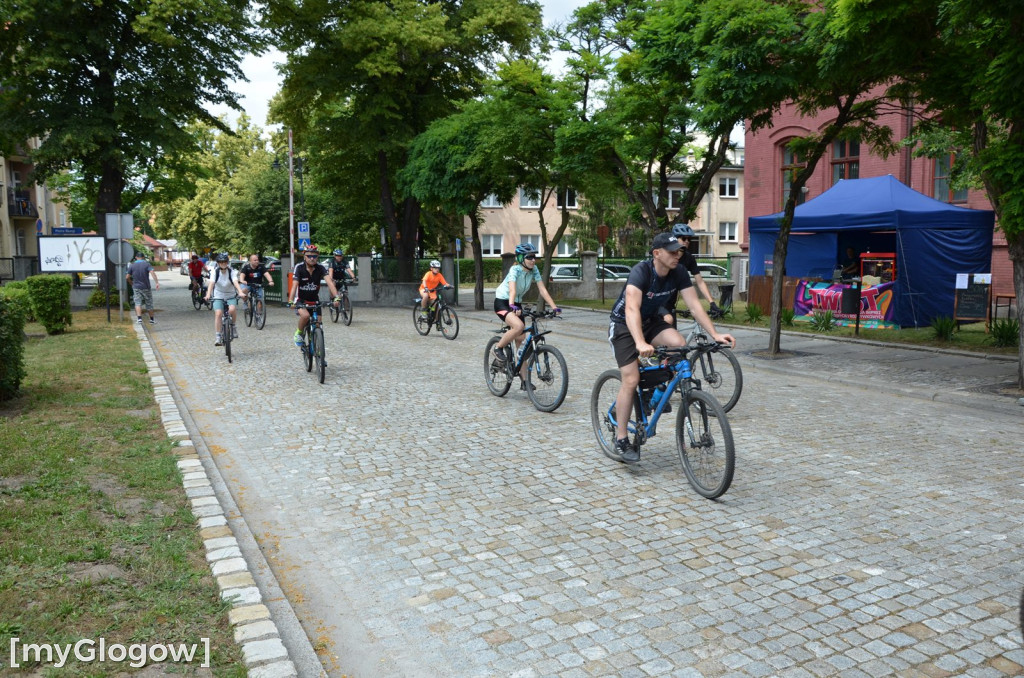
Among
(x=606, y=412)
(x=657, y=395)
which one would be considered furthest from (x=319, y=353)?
(x=657, y=395)

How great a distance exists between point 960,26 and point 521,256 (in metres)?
5.55

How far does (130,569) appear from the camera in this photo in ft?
14.7

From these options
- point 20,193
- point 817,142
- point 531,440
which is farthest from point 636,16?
point 20,193

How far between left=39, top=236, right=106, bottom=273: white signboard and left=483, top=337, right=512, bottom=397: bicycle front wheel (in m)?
17.9

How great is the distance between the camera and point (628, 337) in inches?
258

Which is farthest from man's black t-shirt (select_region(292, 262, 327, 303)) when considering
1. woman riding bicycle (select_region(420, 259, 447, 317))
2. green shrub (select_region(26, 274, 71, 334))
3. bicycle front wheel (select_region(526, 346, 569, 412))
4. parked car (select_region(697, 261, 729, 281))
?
parked car (select_region(697, 261, 729, 281))

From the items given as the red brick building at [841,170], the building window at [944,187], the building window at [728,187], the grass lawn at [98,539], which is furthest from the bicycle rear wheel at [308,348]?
the building window at [728,187]

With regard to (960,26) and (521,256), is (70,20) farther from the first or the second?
(960,26)

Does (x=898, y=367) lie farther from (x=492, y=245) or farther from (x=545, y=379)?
(x=492, y=245)

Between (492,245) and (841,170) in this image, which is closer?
(841,170)

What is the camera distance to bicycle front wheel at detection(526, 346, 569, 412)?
9414 millimetres

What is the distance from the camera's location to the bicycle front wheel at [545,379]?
9414mm

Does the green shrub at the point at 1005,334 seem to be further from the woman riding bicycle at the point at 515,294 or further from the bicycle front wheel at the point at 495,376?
the bicycle front wheel at the point at 495,376

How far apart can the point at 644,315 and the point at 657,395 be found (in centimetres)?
67
